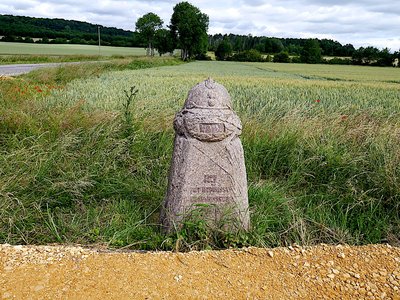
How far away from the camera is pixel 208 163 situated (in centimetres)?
339

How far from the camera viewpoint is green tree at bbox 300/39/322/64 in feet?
190

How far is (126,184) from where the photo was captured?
4.38m

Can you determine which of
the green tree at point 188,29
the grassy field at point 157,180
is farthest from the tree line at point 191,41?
the grassy field at point 157,180

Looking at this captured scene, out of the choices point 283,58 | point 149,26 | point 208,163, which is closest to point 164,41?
point 149,26

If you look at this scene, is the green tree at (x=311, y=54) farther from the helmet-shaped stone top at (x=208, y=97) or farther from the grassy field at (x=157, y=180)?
the helmet-shaped stone top at (x=208, y=97)

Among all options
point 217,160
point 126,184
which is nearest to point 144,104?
point 126,184

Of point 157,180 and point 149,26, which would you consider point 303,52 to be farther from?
point 157,180

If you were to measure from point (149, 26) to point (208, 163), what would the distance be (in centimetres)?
7608

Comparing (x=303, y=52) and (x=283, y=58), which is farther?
(x=283, y=58)

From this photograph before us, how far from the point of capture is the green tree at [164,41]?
69.2 metres

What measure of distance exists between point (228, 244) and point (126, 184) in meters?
1.55

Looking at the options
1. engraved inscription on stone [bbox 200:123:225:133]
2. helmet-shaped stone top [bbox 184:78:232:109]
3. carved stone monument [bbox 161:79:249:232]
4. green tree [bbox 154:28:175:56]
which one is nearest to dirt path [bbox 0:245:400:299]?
carved stone monument [bbox 161:79:249:232]

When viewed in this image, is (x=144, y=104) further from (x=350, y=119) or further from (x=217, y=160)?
(x=217, y=160)

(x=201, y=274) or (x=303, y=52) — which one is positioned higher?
(x=201, y=274)
